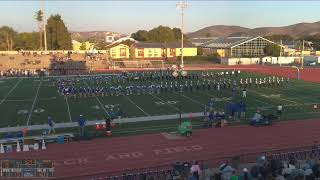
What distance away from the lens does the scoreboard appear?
14.3 metres

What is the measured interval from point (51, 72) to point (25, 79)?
8190mm

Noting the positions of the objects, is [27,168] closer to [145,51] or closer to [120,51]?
[120,51]

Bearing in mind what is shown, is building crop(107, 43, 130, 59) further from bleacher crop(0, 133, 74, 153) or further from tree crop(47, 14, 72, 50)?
bleacher crop(0, 133, 74, 153)

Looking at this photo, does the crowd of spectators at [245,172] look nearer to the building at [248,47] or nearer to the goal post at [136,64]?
the goal post at [136,64]

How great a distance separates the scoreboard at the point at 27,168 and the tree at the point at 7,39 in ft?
275

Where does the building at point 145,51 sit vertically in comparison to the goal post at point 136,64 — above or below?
above

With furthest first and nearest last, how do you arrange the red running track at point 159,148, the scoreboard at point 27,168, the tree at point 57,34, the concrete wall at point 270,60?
the tree at point 57,34 < the concrete wall at point 270,60 < the red running track at point 159,148 < the scoreboard at point 27,168

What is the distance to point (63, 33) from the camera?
87.5 metres

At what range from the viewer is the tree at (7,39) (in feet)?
305

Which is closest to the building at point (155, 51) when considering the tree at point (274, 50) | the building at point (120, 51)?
the building at point (120, 51)

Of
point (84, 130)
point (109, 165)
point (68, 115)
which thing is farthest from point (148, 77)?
point (109, 165)

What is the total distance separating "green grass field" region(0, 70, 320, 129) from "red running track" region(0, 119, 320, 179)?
3.04m

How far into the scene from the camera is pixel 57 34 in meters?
87.3

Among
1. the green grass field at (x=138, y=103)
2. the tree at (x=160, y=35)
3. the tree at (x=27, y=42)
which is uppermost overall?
the tree at (x=160, y=35)
